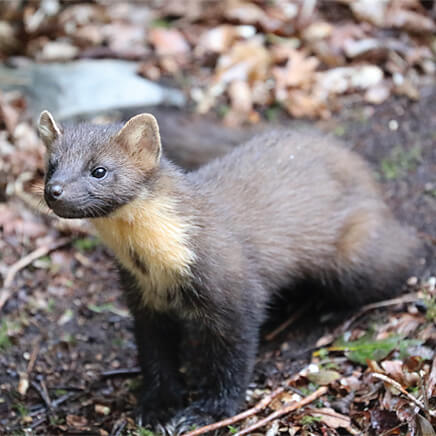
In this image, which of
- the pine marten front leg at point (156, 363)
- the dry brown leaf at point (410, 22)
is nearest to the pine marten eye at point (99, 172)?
the pine marten front leg at point (156, 363)

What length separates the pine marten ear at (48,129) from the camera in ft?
15.7

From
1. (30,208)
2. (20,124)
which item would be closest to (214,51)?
(20,124)

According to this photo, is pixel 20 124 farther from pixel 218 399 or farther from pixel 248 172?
pixel 218 399

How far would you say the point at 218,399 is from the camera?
5.45 m

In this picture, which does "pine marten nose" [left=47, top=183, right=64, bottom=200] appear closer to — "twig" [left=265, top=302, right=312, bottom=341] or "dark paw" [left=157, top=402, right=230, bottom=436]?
"dark paw" [left=157, top=402, right=230, bottom=436]

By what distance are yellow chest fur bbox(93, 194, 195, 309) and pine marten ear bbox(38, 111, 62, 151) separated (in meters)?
0.69

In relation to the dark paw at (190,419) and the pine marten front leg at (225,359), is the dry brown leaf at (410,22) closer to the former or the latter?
the pine marten front leg at (225,359)

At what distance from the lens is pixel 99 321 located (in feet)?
22.9

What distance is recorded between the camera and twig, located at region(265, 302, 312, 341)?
6.62 metres

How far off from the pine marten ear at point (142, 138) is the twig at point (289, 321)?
2673 millimetres

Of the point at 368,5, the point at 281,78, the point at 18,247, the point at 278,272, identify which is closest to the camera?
the point at 278,272

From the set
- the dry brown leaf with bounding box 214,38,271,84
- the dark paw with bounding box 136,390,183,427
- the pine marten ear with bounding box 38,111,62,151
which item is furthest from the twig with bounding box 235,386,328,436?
the dry brown leaf with bounding box 214,38,271,84

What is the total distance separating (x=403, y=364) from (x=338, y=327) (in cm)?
122

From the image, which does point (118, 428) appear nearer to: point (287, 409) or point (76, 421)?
point (76, 421)
